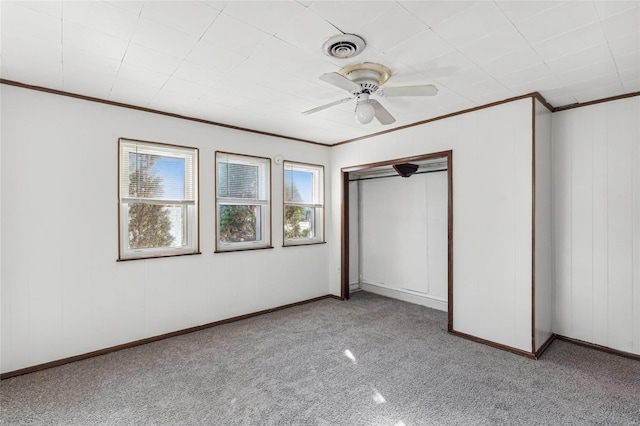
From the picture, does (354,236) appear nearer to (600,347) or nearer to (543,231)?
(543,231)

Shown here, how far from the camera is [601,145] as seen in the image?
328cm

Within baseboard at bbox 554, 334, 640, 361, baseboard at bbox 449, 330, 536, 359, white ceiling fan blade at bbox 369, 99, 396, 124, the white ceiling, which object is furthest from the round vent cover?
baseboard at bbox 554, 334, 640, 361

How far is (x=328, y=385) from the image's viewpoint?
261 cm

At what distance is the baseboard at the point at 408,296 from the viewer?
471 cm

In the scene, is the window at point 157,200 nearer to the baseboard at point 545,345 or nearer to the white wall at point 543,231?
the white wall at point 543,231

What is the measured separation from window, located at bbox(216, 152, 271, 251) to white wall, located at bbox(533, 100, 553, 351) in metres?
3.16

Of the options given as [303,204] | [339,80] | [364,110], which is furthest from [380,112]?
[303,204]

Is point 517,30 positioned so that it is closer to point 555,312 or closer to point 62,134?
point 555,312

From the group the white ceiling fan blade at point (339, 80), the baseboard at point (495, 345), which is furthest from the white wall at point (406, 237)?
the white ceiling fan blade at point (339, 80)

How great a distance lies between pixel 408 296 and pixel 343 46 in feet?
13.2

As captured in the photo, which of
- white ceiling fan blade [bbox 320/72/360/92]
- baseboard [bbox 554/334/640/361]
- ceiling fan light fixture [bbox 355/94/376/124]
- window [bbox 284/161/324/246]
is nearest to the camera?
white ceiling fan blade [bbox 320/72/360/92]

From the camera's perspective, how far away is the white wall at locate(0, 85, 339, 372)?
2.77m

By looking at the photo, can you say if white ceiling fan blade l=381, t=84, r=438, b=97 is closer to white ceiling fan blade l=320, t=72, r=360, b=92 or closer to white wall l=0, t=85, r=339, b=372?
white ceiling fan blade l=320, t=72, r=360, b=92

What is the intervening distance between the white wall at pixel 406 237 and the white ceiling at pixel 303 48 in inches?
72.3
